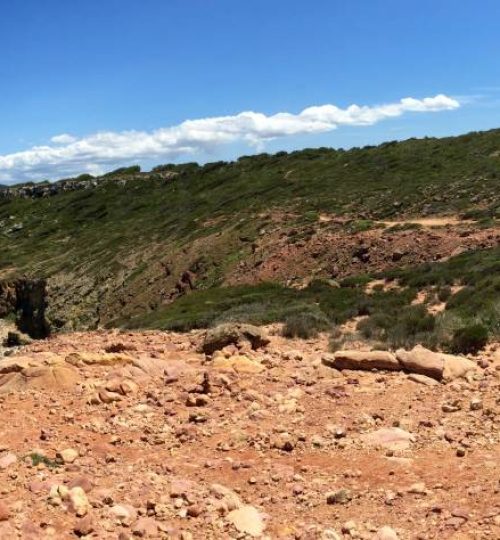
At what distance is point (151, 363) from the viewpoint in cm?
1173

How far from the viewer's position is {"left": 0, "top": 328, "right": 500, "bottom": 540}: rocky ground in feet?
20.7

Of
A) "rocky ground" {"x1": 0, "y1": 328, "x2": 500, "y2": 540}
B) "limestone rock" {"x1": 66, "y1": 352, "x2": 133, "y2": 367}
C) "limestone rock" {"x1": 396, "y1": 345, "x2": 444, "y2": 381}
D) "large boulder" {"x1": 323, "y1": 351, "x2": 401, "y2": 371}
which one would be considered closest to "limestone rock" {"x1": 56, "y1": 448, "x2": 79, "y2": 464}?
"rocky ground" {"x1": 0, "y1": 328, "x2": 500, "y2": 540}

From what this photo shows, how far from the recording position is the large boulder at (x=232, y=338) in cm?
1327

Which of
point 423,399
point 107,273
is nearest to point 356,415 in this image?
point 423,399

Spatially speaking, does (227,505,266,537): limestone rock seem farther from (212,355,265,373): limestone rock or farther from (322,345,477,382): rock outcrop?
(322,345,477,382): rock outcrop

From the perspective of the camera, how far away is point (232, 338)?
43.5 feet

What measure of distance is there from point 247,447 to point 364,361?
371cm

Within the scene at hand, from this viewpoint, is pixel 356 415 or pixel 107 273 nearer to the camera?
pixel 356 415

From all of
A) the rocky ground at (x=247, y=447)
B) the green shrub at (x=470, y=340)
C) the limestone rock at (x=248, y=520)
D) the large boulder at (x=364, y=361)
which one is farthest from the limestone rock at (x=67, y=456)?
the green shrub at (x=470, y=340)

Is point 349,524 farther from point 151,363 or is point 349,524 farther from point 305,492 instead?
point 151,363

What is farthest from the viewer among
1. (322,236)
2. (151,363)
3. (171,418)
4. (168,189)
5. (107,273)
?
(168,189)

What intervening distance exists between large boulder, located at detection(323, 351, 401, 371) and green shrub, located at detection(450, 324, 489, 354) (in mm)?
1849

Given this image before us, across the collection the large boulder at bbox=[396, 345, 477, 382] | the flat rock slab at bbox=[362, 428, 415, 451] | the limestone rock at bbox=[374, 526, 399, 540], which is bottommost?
the limestone rock at bbox=[374, 526, 399, 540]

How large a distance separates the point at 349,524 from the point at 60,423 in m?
4.69
